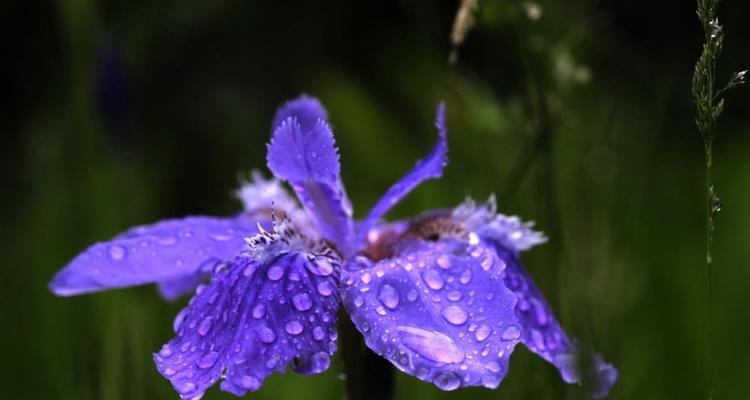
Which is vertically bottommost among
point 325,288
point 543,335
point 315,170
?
point 543,335

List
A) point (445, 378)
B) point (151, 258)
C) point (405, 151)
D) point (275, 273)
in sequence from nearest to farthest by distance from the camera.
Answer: point (445, 378) < point (275, 273) < point (151, 258) < point (405, 151)

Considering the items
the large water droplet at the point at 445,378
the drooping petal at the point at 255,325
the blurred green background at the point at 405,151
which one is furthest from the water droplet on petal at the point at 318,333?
the blurred green background at the point at 405,151

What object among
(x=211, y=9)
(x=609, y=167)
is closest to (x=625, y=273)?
(x=609, y=167)

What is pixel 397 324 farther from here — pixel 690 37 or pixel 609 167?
pixel 690 37

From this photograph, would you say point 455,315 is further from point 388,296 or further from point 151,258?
point 151,258

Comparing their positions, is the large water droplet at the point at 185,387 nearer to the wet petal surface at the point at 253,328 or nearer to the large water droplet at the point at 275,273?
the wet petal surface at the point at 253,328

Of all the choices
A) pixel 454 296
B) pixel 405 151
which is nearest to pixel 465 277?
pixel 454 296
